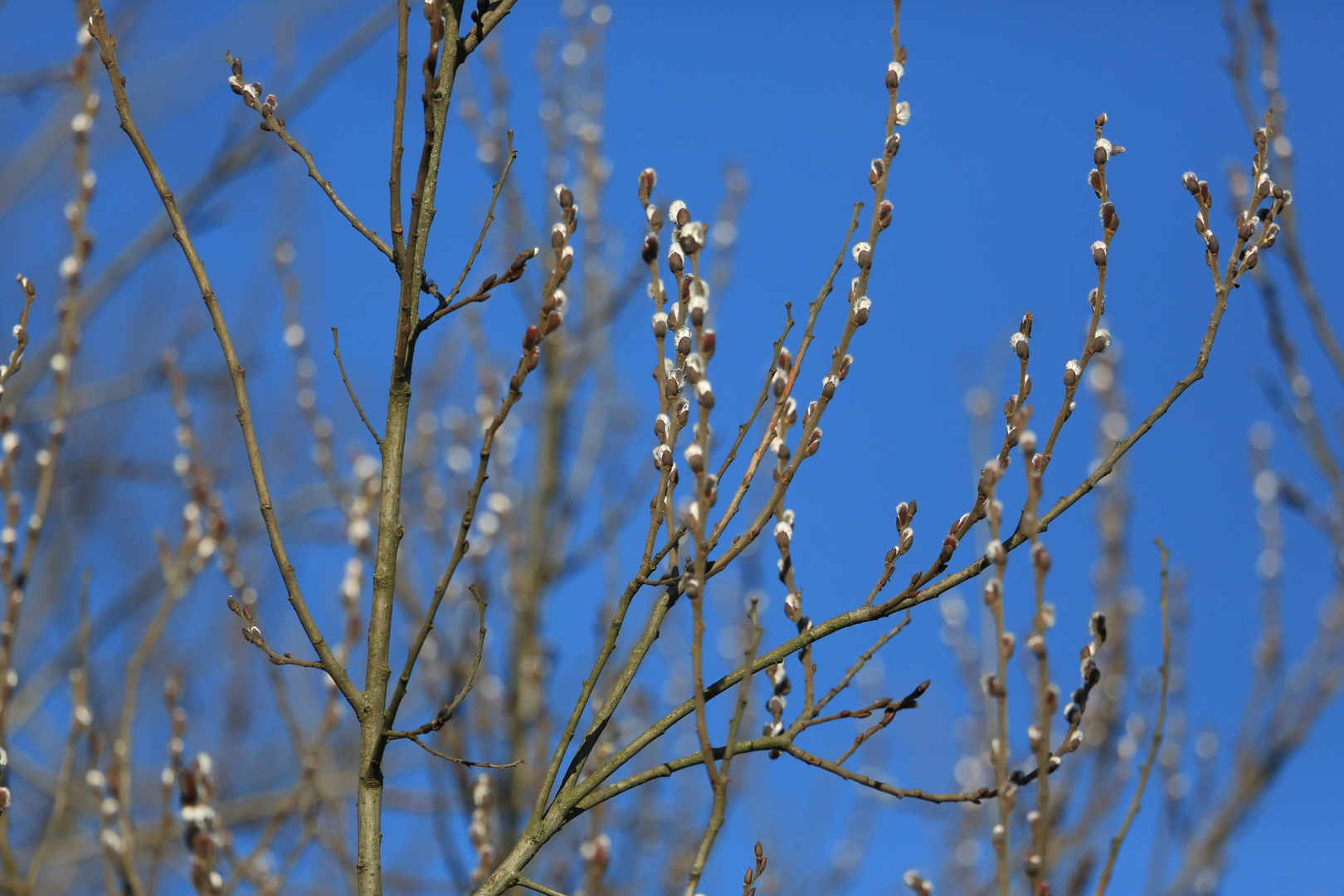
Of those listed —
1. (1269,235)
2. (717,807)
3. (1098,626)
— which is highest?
(1269,235)

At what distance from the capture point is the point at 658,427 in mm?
1786

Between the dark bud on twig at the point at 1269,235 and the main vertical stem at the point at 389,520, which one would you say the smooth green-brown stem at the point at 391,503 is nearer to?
the main vertical stem at the point at 389,520

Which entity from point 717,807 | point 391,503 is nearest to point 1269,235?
point 717,807

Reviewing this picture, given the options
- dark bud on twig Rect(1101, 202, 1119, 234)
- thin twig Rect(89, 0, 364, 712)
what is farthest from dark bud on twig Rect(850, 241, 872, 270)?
→ thin twig Rect(89, 0, 364, 712)

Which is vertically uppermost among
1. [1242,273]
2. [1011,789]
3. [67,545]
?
[67,545]

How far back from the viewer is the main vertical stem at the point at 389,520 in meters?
1.69

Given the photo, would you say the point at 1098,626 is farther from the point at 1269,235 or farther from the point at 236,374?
the point at 236,374

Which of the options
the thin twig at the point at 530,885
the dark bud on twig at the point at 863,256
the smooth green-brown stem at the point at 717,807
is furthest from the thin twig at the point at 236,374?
the dark bud on twig at the point at 863,256

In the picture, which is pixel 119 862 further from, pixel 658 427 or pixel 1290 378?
pixel 1290 378

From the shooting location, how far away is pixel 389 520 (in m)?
1.79

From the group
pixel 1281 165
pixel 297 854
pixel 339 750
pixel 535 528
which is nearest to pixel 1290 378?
pixel 1281 165

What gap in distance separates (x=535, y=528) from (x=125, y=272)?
7.14 ft

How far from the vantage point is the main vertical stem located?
1.69 meters

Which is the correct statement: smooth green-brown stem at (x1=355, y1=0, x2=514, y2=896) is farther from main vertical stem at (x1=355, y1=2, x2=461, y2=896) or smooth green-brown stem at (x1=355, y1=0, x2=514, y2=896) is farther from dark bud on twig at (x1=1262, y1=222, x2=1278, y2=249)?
dark bud on twig at (x1=1262, y1=222, x2=1278, y2=249)
